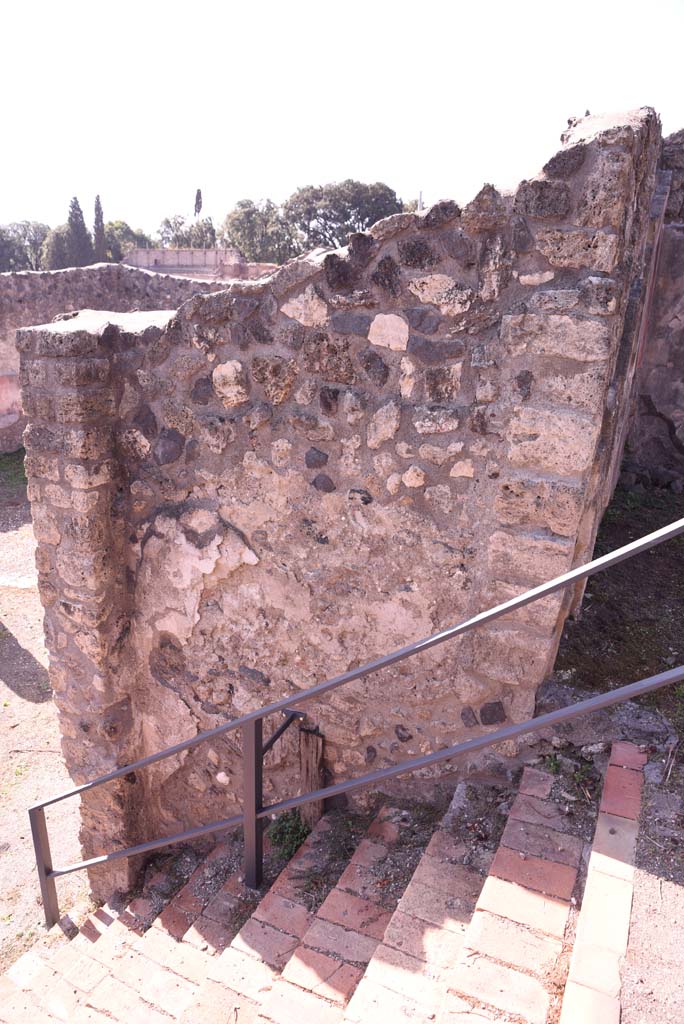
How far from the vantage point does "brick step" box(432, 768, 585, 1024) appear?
5.51 feet

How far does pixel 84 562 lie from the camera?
9.68ft

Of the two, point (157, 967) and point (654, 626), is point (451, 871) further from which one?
point (654, 626)

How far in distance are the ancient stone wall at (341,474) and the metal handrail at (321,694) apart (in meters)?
0.29

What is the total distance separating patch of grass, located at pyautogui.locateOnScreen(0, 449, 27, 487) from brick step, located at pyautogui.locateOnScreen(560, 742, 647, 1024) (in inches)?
358

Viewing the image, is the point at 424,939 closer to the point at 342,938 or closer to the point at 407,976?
the point at 407,976

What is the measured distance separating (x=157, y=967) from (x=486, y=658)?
5.35ft

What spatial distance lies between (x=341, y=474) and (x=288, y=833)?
1.53m

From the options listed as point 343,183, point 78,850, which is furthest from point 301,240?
point 78,850

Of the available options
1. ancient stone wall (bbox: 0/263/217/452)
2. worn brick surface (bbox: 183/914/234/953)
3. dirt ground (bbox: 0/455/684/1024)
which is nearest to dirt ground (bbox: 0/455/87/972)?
dirt ground (bbox: 0/455/684/1024)

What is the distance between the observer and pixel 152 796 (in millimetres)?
3471

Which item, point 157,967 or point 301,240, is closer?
point 157,967

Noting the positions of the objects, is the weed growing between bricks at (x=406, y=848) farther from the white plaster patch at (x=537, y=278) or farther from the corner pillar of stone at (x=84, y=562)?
the white plaster patch at (x=537, y=278)

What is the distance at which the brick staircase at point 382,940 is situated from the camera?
175 cm

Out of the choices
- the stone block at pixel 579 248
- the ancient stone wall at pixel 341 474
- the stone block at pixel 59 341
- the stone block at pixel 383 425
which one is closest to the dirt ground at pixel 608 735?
the ancient stone wall at pixel 341 474
